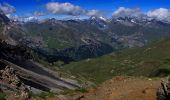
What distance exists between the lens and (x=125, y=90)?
33188 mm

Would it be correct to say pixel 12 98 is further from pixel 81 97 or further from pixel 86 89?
pixel 86 89

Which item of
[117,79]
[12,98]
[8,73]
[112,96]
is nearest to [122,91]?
[112,96]

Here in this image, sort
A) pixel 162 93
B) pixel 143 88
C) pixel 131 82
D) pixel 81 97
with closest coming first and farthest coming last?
pixel 162 93, pixel 143 88, pixel 81 97, pixel 131 82

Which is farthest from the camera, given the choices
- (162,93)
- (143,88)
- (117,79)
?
(117,79)

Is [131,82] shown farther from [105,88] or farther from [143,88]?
[143,88]

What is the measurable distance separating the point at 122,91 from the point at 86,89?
17.4ft

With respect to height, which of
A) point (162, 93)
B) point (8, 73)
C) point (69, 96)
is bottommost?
point (8, 73)

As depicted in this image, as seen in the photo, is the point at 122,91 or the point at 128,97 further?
the point at 122,91

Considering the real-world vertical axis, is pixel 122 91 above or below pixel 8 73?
above

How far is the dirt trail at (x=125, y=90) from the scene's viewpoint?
3022cm

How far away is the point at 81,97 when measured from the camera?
3419 cm

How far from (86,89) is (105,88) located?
6.73 ft

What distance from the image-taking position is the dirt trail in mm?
30219

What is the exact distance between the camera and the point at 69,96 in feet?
117
